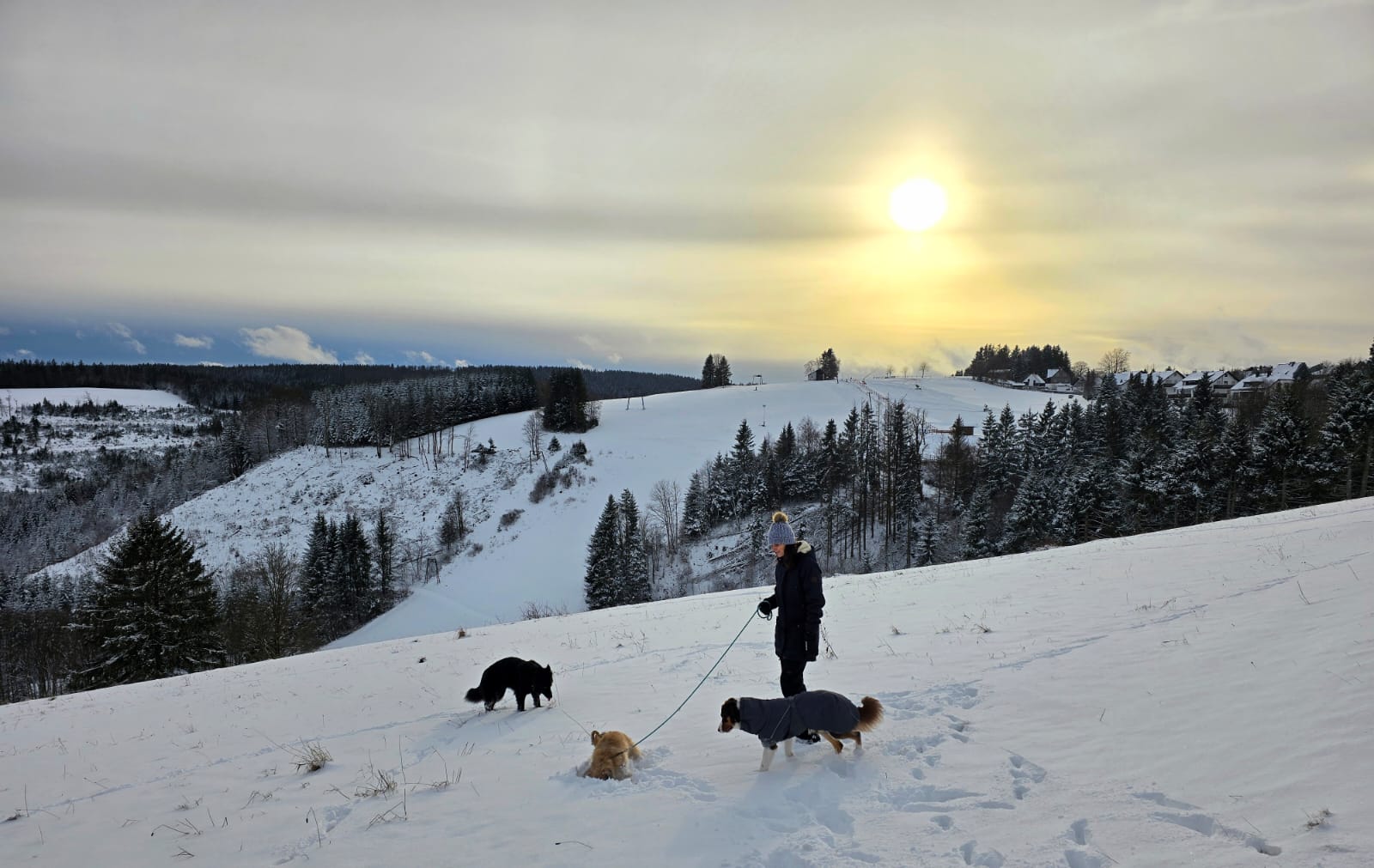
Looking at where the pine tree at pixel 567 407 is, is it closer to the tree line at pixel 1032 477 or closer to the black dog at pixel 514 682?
the tree line at pixel 1032 477

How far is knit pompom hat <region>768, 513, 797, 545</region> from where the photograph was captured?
670 centimetres

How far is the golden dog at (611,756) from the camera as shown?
5.93m

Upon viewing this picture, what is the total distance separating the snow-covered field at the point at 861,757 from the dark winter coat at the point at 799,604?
1026 mm

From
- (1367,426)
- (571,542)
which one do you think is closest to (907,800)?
(1367,426)

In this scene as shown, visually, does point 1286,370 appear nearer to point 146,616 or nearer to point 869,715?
point 869,715

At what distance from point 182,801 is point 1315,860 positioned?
977 centimetres

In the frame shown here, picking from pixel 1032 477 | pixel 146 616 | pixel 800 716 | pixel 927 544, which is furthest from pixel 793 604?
pixel 1032 477

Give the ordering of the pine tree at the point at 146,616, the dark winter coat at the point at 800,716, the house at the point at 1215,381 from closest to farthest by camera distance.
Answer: the dark winter coat at the point at 800,716 < the pine tree at the point at 146,616 < the house at the point at 1215,381

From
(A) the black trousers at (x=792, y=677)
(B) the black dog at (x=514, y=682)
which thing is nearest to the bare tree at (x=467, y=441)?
(B) the black dog at (x=514, y=682)

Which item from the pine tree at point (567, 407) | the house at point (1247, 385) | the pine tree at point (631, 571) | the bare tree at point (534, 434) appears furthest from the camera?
the pine tree at point (567, 407)

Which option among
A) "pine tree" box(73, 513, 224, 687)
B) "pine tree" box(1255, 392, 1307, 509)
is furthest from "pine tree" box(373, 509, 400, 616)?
"pine tree" box(1255, 392, 1307, 509)

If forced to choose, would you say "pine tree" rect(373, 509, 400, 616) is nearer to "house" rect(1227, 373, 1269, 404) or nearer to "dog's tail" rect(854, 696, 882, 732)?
"dog's tail" rect(854, 696, 882, 732)

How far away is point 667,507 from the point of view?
7119 centimetres

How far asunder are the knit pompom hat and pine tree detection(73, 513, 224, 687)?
31613mm
